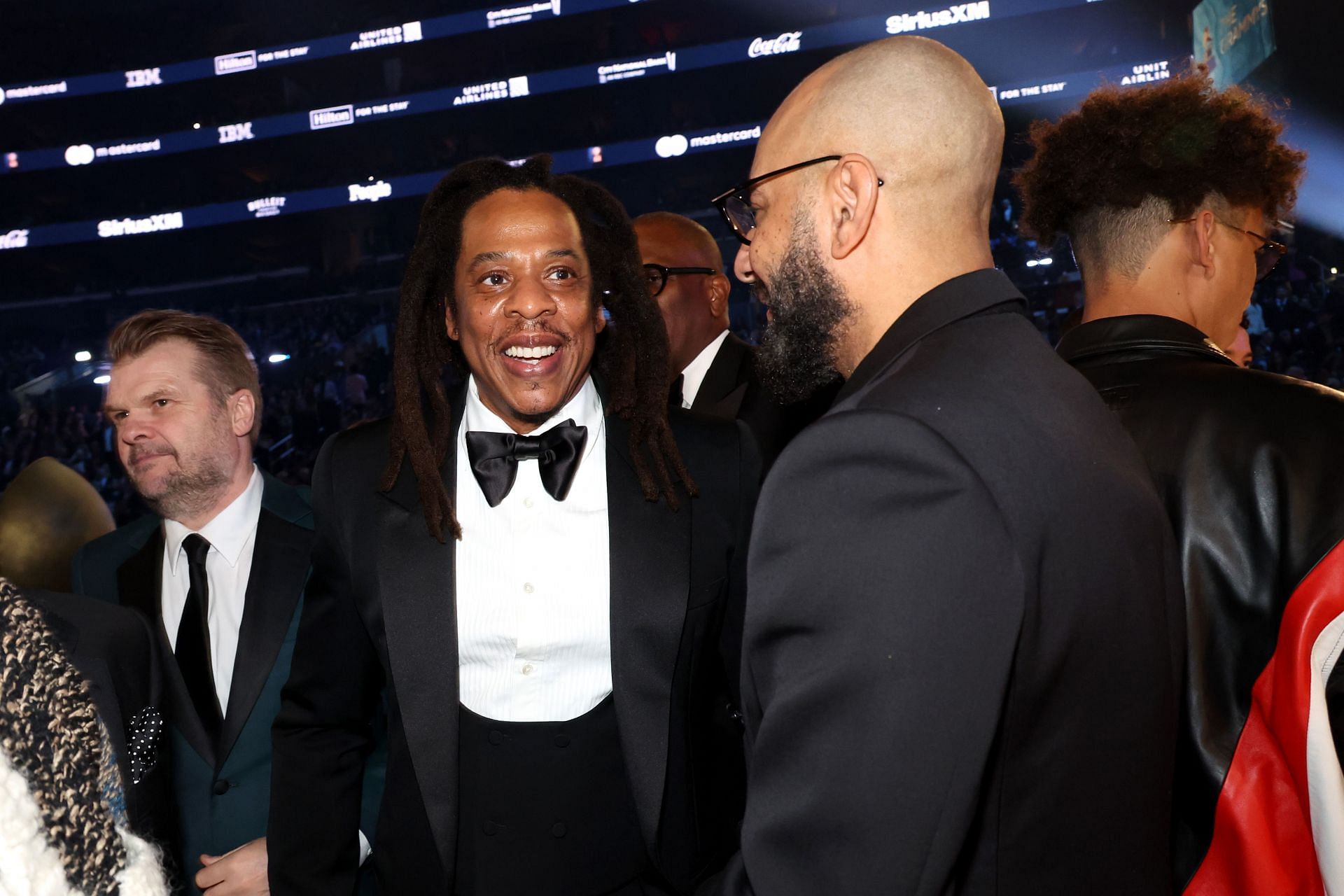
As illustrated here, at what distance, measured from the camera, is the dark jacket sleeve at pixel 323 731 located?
188 centimetres

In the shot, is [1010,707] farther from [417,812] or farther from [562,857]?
[417,812]

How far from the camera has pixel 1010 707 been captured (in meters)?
0.98

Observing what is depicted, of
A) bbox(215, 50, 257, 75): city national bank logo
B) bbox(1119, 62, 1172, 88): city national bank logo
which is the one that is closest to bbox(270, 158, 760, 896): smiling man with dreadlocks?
bbox(1119, 62, 1172, 88): city national bank logo

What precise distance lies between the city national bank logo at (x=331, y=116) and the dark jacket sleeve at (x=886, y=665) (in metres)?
12.4

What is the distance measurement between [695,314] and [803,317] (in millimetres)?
2437

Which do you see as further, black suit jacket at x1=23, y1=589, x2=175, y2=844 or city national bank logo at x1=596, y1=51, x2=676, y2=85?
city national bank logo at x1=596, y1=51, x2=676, y2=85

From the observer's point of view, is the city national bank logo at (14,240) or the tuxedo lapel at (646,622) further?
the city national bank logo at (14,240)

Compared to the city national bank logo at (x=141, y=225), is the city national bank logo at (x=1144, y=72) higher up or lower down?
lower down

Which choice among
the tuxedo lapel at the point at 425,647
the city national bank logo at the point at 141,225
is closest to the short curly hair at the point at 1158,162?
the tuxedo lapel at the point at 425,647

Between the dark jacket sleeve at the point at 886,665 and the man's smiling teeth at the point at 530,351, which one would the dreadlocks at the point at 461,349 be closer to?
the man's smiling teeth at the point at 530,351

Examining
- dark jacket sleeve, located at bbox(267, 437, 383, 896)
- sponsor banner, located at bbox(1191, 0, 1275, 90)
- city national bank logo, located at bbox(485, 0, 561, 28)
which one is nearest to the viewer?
dark jacket sleeve, located at bbox(267, 437, 383, 896)

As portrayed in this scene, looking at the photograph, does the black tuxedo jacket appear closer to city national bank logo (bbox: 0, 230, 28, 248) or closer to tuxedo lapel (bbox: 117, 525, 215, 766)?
tuxedo lapel (bbox: 117, 525, 215, 766)

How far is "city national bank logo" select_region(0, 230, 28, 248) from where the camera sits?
12.8 meters

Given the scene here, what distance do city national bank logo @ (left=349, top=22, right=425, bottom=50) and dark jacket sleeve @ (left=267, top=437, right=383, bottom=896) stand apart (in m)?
10.5
